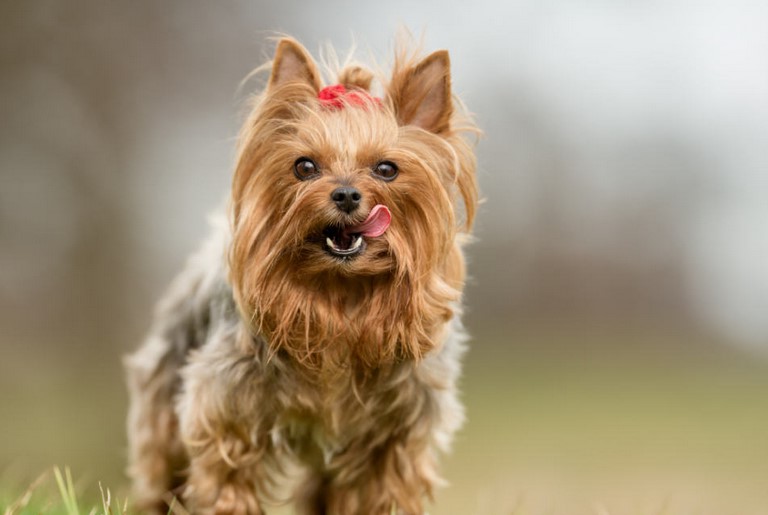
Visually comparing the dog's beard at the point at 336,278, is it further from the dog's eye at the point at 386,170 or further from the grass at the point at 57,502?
the grass at the point at 57,502

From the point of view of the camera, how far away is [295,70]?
3.84 metres

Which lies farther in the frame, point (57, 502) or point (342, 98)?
point (57, 502)

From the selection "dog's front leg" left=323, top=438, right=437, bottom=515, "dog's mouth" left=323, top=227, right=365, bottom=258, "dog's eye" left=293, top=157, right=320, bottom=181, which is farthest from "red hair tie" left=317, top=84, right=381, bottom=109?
"dog's front leg" left=323, top=438, right=437, bottom=515

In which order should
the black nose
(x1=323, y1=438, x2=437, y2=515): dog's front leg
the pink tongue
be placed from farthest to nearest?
(x1=323, y1=438, x2=437, y2=515): dog's front leg < the pink tongue < the black nose

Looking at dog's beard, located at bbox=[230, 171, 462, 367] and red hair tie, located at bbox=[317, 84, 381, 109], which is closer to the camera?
dog's beard, located at bbox=[230, 171, 462, 367]

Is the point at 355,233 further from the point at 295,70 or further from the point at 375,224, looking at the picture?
the point at 295,70

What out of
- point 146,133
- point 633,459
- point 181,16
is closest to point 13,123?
point 146,133

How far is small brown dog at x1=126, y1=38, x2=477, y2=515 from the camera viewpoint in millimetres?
3590

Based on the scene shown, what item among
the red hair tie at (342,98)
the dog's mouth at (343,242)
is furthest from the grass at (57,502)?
the red hair tie at (342,98)

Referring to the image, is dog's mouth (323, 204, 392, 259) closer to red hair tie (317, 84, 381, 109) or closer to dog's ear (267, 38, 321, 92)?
red hair tie (317, 84, 381, 109)

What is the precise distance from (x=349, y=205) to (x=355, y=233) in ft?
0.47

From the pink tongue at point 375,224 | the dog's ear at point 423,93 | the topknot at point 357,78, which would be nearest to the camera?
the pink tongue at point 375,224

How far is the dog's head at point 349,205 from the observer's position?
11.7 feet

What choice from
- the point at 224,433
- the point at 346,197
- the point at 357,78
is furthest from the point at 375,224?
→ the point at 224,433
